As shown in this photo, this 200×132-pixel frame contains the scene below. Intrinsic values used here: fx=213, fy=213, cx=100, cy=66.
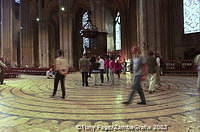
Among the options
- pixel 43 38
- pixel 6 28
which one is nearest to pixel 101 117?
pixel 6 28

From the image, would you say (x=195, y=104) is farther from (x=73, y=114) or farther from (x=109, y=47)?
(x=109, y=47)

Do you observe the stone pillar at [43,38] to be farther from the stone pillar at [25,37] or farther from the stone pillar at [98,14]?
the stone pillar at [98,14]

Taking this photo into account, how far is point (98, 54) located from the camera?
941 inches

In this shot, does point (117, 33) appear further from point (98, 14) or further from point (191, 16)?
point (191, 16)

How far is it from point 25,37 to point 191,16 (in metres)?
25.8

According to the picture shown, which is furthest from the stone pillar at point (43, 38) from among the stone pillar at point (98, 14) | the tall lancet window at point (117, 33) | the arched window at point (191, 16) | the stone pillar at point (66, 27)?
the arched window at point (191, 16)

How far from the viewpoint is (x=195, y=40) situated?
80.2ft

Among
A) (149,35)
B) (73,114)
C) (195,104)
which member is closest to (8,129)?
(73,114)

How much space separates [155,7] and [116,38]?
722 inches

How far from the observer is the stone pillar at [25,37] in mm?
34500

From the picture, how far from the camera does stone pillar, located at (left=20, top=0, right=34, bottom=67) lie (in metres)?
34.5

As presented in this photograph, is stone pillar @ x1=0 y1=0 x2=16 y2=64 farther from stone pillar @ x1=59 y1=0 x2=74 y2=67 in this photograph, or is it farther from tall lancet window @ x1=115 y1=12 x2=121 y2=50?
tall lancet window @ x1=115 y1=12 x2=121 y2=50

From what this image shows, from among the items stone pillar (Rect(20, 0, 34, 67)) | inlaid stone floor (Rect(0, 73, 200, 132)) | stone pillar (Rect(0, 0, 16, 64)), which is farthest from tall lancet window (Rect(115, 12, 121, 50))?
inlaid stone floor (Rect(0, 73, 200, 132))

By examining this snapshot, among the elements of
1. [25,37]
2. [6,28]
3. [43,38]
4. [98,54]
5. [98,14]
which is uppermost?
[98,14]
